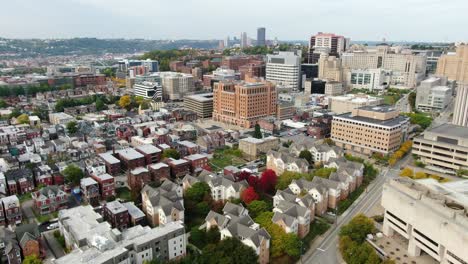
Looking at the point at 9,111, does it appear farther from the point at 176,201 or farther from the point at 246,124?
the point at 176,201

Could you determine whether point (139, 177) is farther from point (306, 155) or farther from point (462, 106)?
point (462, 106)

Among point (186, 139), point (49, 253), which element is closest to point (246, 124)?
point (186, 139)

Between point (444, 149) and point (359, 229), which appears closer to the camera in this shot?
point (359, 229)

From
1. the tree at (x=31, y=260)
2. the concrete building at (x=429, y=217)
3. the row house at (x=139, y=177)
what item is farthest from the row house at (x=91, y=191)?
the concrete building at (x=429, y=217)

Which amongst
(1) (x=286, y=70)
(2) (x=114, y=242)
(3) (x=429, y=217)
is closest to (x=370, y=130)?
(3) (x=429, y=217)

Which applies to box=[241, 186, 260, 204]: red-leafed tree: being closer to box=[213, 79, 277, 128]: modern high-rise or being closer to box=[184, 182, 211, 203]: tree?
box=[184, 182, 211, 203]: tree

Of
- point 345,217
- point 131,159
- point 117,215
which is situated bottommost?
point 345,217
